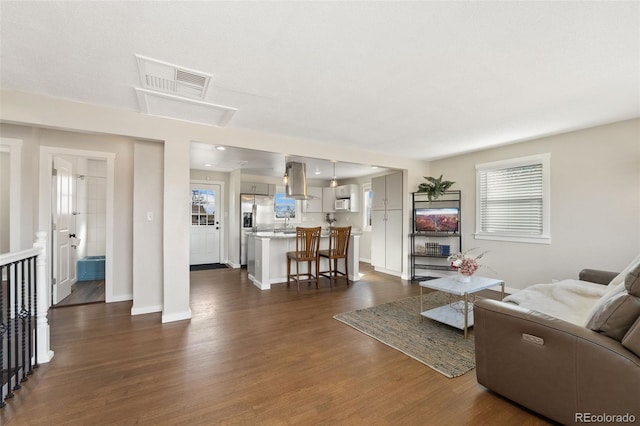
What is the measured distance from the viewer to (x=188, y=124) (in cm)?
338

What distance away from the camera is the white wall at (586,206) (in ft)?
11.1

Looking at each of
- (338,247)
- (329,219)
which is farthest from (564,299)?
(329,219)

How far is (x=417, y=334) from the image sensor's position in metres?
2.89

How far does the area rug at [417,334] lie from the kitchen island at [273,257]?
164 cm

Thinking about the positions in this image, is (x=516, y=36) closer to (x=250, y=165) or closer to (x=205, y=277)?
(x=250, y=165)

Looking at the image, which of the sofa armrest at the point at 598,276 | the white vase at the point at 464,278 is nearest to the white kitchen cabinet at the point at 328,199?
the white vase at the point at 464,278

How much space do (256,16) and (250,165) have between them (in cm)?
461

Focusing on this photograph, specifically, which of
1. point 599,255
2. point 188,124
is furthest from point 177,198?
point 599,255

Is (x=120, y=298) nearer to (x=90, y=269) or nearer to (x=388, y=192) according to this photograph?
(x=90, y=269)

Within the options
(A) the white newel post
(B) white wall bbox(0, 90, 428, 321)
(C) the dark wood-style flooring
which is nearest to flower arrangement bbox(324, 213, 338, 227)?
(B) white wall bbox(0, 90, 428, 321)

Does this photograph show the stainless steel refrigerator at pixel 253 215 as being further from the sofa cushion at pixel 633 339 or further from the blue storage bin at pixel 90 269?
the sofa cushion at pixel 633 339

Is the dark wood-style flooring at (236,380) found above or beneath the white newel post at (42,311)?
beneath

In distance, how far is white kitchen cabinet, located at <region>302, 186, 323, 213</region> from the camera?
26.0 feet

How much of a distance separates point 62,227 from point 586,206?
738 centimetres
